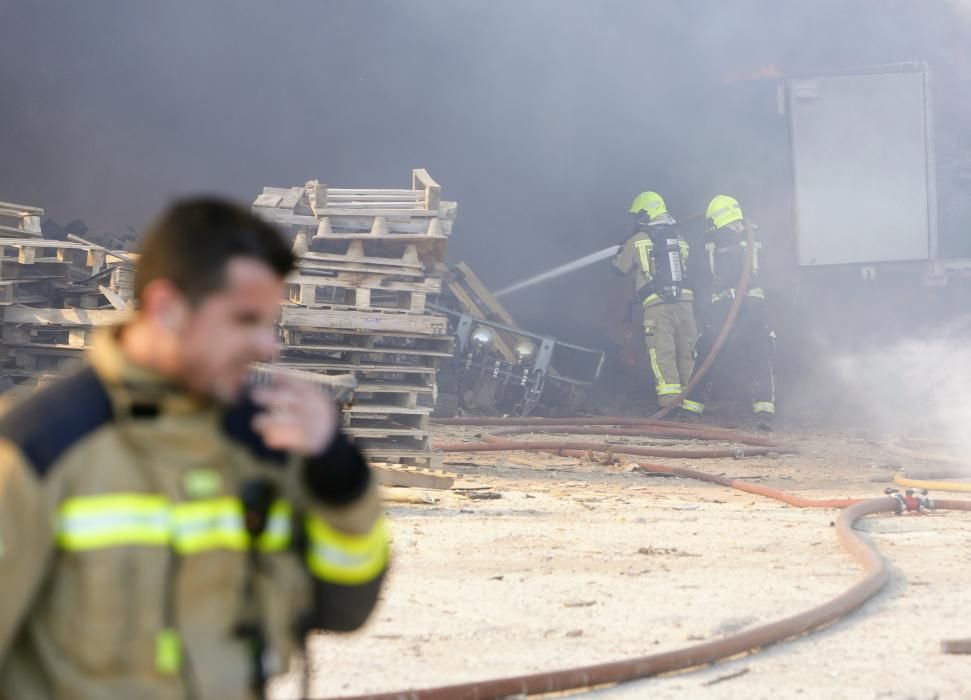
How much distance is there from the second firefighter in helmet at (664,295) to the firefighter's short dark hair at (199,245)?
35.6ft

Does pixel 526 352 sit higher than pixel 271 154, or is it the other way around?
pixel 271 154

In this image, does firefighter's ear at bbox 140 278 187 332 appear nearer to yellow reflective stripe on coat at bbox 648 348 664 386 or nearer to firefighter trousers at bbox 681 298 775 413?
yellow reflective stripe on coat at bbox 648 348 664 386

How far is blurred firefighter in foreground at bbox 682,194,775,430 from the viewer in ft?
41.0

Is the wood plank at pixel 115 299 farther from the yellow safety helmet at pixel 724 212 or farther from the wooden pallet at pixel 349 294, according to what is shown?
the yellow safety helmet at pixel 724 212

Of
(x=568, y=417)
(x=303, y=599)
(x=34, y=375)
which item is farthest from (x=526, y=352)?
(x=303, y=599)

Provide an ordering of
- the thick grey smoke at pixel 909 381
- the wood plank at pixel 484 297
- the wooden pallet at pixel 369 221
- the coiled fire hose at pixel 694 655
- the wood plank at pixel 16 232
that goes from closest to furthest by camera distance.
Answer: the coiled fire hose at pixel 694 655 < the wooden pallet at pixel 369 221 < the wood plank at pixel 16 232 < the thick grey smoke at pixel 909 381 < the wood plank at pixel 484 297

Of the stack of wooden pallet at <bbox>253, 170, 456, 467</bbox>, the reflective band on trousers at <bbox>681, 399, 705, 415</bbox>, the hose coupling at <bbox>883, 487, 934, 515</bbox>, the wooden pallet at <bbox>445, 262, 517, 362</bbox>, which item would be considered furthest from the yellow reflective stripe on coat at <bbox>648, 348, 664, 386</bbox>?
the hose coupling at <bbox>883, 487, 934, 515</bbox>

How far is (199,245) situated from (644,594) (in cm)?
374

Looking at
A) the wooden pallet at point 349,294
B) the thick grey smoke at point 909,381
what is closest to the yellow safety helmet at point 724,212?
the thick grey smoke at point 909,381

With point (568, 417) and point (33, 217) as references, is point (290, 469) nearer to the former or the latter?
point (33, 217)

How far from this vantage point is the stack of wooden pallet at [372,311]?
773cm

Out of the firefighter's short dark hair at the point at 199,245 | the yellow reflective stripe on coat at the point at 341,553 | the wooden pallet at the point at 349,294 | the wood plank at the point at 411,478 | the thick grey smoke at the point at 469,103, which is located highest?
the thick grey smoke at the point at 469,103

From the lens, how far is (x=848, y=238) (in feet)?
45.8

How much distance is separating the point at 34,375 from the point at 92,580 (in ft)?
21.2
